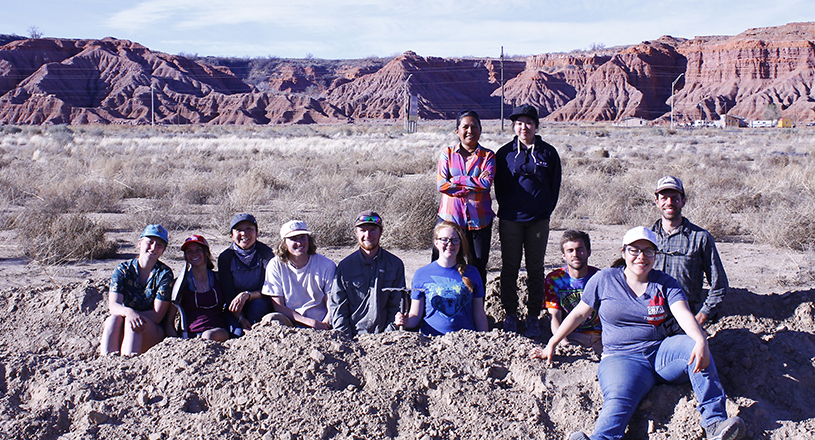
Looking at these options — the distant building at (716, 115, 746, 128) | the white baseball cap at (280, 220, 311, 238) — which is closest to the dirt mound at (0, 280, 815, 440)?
the white baseball cap at (280, 220, 311, 238)

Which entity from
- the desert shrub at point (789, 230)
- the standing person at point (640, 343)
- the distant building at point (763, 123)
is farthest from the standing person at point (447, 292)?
the distant building at point (763, 123)

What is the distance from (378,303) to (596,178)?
10.2 m

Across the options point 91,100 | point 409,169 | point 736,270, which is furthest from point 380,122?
point 736,270

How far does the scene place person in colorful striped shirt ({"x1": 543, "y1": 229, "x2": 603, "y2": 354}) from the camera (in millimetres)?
4316

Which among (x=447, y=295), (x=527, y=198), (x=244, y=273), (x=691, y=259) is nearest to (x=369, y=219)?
(x=447, y=295)

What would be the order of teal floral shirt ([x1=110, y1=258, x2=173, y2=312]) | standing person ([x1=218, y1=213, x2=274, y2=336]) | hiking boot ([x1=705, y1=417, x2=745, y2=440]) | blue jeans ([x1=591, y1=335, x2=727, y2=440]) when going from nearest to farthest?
hiking boot ([x1=705, y1=417, x2=745, y2=440])
blue jeans ([x1=591, y1=335, x2=727, y2=440])
teal floral shirt ([x1=110, y1=258, x2=173, y2=312])
standing person ([x1=218, y1=213, x2=274, y2=336])

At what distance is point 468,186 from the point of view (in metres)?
4.64

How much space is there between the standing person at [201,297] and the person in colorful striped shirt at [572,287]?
2339mm

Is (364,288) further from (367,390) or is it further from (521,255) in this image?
(521,255)

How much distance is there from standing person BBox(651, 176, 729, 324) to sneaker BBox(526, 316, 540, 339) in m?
1.12

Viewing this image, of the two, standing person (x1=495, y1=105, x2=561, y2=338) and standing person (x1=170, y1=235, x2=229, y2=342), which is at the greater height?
standing person (x1=495, y1=105, x2=561, y2=338)

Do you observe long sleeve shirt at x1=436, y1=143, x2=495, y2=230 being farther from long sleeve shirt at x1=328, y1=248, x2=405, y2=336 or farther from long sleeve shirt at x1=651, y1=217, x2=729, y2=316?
long sleeve shirt at x1=651, y1=217, x2=729, y2=316

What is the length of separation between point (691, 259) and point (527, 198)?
1199mm

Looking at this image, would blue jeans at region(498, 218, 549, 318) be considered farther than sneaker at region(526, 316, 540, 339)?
No
